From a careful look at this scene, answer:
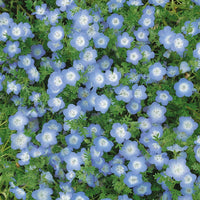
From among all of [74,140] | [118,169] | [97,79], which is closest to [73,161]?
[74,140]

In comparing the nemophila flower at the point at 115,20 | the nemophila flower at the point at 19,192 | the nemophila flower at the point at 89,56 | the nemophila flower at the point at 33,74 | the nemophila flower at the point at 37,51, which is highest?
the nemophila flower at the point at 115,20

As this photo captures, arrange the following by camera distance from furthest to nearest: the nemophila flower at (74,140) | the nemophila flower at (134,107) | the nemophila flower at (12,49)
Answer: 1. the nemophila flower at (12,49)
2. the nemophila flower at (134,107)
3. the nemophila flower at (74,140)

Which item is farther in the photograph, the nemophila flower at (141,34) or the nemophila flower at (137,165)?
the nemophila flower at (141,34)

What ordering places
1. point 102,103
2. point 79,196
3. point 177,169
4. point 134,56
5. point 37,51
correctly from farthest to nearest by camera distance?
point 37,51, point 134,56, point 102,103, point 79,196, point 177,169

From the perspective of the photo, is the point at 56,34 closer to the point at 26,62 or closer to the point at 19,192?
the point at 26,62

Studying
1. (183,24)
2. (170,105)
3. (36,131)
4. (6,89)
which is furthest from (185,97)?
(6,89)

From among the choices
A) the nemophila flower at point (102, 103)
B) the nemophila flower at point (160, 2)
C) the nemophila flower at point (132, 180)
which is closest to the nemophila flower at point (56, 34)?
the nemophila flower at point (102, 103)

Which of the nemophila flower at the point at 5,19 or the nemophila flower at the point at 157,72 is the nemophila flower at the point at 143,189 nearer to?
the nemophila flower at the point at 157,72
